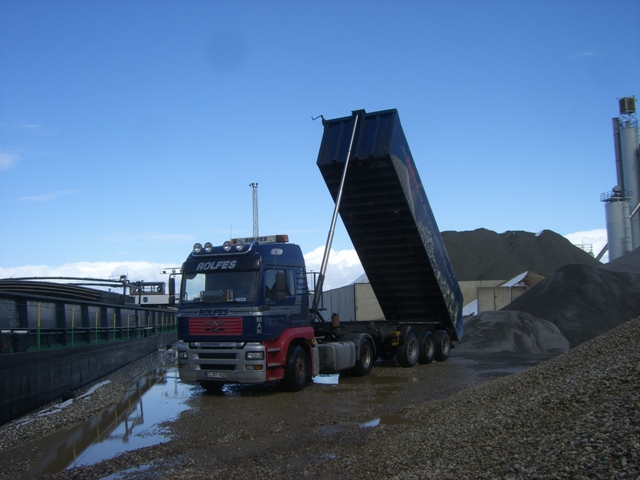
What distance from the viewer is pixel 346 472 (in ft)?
19.0

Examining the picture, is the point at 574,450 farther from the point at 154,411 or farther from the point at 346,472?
the point at 154,411

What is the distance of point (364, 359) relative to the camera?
48.8ft

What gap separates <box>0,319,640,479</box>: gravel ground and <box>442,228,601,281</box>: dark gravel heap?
68234mm

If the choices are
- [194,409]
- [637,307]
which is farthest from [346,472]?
[637,307]

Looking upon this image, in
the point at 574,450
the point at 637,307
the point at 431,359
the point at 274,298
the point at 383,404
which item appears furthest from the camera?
the point at 637,307

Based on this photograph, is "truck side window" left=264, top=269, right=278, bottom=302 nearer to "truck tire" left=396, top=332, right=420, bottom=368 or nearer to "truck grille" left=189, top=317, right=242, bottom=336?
"truck grille" left=189, top=317, right=242, bottom=336

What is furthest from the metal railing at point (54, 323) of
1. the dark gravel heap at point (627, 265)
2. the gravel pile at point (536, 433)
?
the dark gravel heap at point (627, 265)

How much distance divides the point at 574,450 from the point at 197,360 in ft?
27.4

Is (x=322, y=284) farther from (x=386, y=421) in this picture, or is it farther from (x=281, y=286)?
(x=386, y=421)

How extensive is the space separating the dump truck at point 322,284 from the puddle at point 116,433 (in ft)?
3.49

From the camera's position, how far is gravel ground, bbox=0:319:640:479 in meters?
4.72

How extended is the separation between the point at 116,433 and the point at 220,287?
12.9ft

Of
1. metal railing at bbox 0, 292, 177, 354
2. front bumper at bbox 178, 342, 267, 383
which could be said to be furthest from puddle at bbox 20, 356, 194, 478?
metal railing at bbox 0, 292, 177, 354

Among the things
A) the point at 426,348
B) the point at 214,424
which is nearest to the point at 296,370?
the point at 214,424
